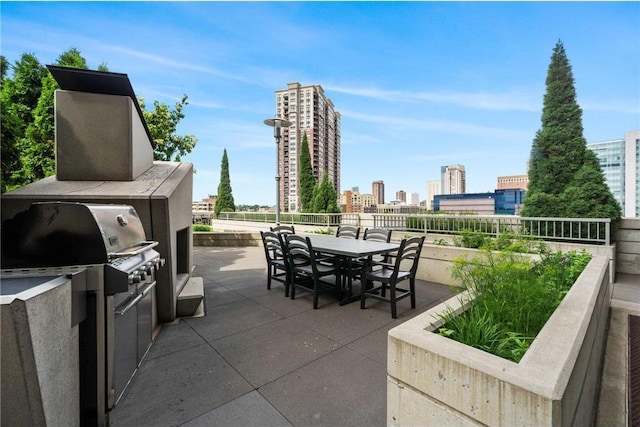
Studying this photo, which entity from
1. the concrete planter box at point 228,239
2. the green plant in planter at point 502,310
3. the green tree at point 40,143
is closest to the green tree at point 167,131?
the green tree at point 40,143

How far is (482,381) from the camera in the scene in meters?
1.09

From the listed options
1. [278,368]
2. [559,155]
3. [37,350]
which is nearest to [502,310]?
[278,368]

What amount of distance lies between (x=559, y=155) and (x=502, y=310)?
8.06 metres

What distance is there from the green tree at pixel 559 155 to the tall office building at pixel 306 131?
175ft

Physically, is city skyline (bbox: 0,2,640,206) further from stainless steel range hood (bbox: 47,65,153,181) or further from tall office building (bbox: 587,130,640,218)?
tall office building (bbox: 587,130,640,218)

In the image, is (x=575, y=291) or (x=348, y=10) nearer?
(x=575, y=291)

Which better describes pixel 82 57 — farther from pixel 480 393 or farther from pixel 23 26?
pixel 480 393

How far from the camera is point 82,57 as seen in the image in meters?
8.48

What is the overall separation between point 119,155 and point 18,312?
10.4 feet

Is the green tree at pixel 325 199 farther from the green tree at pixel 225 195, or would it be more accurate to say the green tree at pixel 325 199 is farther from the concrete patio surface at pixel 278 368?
the concrete patio surface at pixel 278 368

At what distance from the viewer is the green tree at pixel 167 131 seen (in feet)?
37.2

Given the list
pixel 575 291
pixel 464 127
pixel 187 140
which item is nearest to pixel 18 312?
pixel 575 291

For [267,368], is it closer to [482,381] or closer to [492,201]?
[482,381]

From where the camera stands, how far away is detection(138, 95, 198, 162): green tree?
11.3 meters
